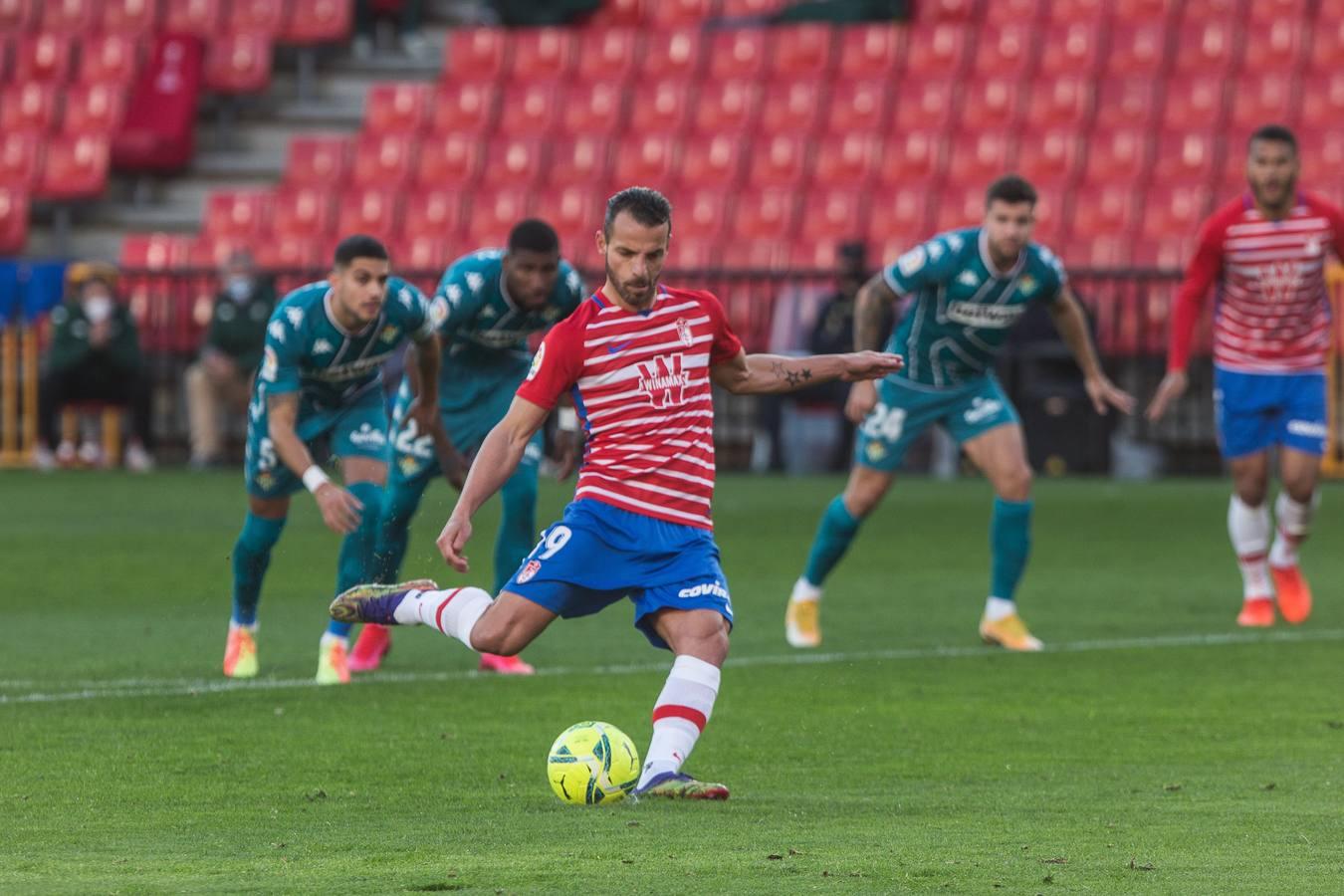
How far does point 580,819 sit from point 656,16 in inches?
823

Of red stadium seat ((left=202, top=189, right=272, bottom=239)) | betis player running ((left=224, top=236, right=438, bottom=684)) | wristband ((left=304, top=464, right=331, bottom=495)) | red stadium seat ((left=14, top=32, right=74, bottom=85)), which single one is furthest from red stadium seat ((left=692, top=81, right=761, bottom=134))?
wristband ((left=304, top=464, right=331, bottom=495))

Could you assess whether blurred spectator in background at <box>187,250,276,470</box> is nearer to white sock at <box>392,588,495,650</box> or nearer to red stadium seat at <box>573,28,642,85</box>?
red stadium seat at <box>573,28,642,85</box>

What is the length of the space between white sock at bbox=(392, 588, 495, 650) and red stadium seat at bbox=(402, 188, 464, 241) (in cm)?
1735

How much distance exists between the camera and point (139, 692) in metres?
9.14

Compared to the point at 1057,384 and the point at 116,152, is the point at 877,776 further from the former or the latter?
the point at 116,152

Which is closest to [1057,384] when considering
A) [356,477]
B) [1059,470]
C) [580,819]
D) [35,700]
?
[1059,470]

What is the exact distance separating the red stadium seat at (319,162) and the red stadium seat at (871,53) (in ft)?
17.2

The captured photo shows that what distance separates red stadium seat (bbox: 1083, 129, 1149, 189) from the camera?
883 inches

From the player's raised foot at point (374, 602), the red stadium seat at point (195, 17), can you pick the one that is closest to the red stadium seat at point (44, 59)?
the red stadium seat at point (195, 17)

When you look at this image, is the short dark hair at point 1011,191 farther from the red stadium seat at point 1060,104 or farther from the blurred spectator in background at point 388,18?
the blurred spectator in background at point 388,18

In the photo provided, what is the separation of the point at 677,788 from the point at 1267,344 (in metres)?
5.99

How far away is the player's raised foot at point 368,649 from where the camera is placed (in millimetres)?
10211

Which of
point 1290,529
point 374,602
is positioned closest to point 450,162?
point 1290,529

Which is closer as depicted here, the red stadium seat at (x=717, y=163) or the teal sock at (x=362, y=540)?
the teal sock at (x=362, y=540)
